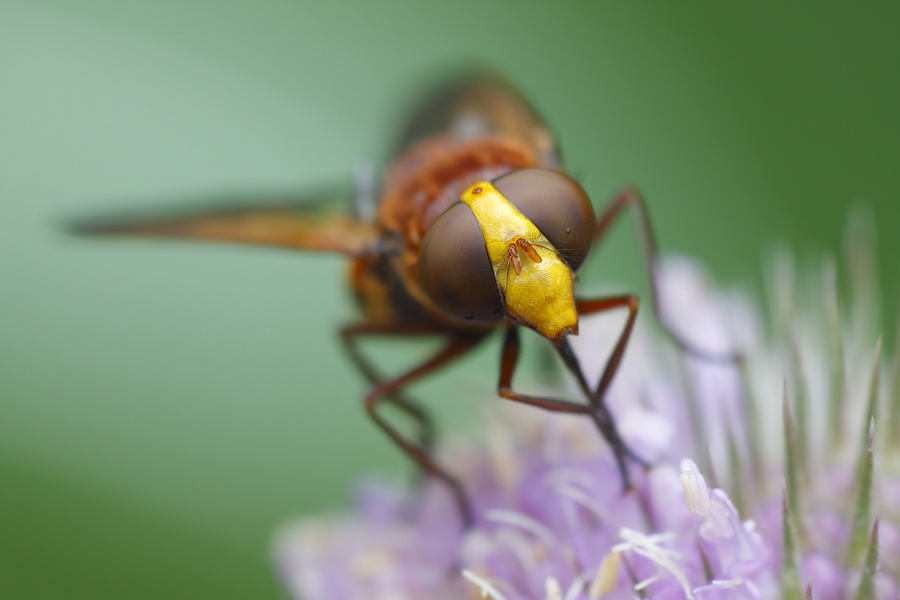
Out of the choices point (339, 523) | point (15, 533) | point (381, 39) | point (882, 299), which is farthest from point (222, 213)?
point (882, 299)

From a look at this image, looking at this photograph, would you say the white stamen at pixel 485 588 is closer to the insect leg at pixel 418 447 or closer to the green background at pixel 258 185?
the insect leg at pixel 418 447

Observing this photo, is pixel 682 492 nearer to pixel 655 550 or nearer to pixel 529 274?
pixel 655 550

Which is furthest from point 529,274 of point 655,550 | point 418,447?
point 418,447

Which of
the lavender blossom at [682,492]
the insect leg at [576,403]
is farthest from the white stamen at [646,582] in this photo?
the insect leg at [576,403]

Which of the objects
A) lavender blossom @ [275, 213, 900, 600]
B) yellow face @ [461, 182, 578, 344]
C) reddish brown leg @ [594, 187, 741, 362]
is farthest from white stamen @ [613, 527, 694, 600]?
reddish brown leg @ [594, 187, 741, 362]

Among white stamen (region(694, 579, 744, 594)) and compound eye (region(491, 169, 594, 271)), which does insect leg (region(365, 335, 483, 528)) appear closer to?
compound eye (region(491, 169, 594, 271))
